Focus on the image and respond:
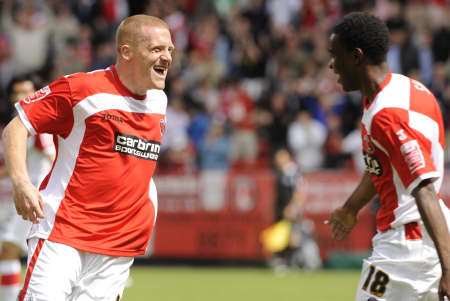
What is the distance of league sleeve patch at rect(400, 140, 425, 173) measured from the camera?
252 inches

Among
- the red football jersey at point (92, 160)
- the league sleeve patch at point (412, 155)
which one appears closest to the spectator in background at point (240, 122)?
the red football jersey at point (92, 160)

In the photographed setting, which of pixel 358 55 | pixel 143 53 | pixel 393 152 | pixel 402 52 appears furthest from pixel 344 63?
pixel 402 52

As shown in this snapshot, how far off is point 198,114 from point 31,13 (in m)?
4.60

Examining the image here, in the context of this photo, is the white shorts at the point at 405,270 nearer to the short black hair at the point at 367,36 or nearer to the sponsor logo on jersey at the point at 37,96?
the short black hair at the point at 367,36

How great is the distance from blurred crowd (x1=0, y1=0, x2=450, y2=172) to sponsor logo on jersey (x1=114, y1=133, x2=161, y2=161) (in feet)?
40.1

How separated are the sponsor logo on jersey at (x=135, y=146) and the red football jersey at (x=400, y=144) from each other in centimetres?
146

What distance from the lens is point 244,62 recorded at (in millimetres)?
22406

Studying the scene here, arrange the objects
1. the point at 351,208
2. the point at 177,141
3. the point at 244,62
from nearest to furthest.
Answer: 1. the point at 351,208
2. the point at 177,141
3. the point at 244,62

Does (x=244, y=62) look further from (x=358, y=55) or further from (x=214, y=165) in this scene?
(x=358, y=55)

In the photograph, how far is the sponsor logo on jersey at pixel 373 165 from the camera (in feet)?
22.2

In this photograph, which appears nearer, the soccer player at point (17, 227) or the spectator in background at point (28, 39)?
the soccer player at point (17, 227)

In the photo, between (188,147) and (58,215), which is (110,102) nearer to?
(58,215)

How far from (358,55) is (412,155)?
714 mm

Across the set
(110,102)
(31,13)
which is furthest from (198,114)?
(110,102)
